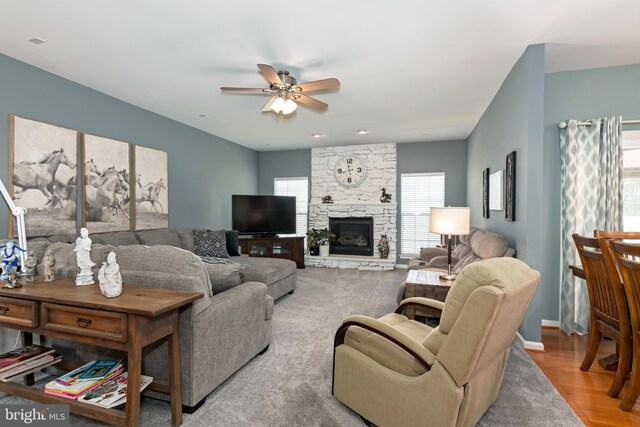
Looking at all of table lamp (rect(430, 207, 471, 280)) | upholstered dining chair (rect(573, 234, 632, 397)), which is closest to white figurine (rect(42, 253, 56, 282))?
table lamp (rect(430, 207, 471, 280))

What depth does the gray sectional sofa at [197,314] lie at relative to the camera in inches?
79.2

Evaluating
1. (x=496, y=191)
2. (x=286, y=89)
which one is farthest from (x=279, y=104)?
(x=496, y=191)

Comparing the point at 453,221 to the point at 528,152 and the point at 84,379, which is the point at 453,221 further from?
the point at 84,379

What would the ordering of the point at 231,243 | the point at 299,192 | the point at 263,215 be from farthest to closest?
the point at 299,192, the point at 263,215, the point at 231,243

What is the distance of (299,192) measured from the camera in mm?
7984

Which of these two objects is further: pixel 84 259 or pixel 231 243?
pixel 231 243

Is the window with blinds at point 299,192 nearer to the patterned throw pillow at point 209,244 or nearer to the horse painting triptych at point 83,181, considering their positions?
the patterned throw pillow at point 209,244

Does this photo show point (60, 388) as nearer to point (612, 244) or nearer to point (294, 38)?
point (294, 38)

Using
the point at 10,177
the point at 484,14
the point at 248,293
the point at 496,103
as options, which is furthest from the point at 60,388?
the point at 496,103

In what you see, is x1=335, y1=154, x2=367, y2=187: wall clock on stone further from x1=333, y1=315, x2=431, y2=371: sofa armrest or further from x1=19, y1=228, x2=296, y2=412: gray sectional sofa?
x1=333, y1=315, x2=431, y2=371: sofa armrest

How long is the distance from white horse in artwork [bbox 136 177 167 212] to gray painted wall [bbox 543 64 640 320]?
5.17 metres

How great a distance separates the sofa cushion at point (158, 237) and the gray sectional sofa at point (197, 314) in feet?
5.15

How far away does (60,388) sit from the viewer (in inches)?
73.5

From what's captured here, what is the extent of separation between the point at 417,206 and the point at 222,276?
5533mm
